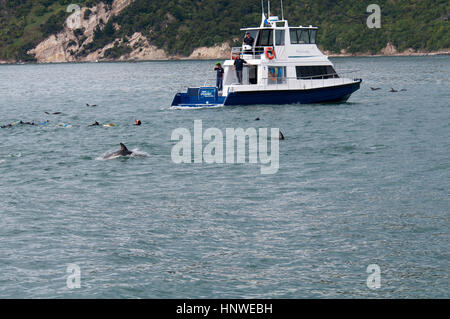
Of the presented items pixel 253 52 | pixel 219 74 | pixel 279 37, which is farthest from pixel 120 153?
pixel 279 37

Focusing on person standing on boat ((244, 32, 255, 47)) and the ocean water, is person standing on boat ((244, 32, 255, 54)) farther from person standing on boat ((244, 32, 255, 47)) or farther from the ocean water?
the ocean water

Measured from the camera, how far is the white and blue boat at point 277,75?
45625 millimetres

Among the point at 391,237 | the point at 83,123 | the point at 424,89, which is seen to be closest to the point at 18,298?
the point at 391,237

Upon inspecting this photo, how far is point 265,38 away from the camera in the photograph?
47.0 metres

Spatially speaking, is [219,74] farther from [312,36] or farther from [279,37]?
[312,36]

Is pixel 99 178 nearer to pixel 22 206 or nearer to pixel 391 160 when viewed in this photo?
pixel 22 206

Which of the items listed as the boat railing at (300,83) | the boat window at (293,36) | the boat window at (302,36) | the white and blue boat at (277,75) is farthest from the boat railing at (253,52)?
the boat window at (302,36)

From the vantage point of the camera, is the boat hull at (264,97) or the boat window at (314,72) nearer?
the boat hull at (264,97)

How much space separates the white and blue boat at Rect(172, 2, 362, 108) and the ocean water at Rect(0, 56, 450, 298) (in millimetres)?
10275

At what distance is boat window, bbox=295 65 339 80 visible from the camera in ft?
152

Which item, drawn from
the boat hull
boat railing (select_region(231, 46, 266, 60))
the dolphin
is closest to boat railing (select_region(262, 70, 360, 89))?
the boat hull

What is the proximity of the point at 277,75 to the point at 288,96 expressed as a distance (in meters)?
1.56

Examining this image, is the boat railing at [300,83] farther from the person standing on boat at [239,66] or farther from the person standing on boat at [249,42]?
the person standing on boat at [249,42]

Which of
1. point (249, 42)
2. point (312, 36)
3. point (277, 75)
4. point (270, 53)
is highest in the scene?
point (312, 36)
